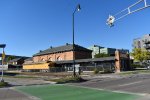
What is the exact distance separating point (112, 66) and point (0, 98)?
1955 inches

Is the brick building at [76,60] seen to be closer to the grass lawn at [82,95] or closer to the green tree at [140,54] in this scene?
the green tree at [140,54]

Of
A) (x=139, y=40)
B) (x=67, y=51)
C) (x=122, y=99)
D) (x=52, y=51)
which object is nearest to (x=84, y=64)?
(x=67, y=51)

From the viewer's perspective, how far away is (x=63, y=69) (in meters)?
76.4

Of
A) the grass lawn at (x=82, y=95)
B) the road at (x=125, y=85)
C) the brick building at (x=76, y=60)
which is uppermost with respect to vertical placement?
the brick building at (x=76, y=60)

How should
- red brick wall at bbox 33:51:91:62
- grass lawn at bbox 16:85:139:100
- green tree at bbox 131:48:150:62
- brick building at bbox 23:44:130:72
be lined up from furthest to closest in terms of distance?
green tree at bbox 131:48:150:62
red brick wall at bbox 33:51:91:62
brick building at bbox 23:44:130:72
grass lawn at bbox 16:85:139:100

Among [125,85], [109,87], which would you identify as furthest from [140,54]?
[109,87]

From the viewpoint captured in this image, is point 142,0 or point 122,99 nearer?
point 122,99

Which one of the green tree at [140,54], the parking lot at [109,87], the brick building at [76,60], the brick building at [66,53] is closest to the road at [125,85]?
the parking lot at [109,87]

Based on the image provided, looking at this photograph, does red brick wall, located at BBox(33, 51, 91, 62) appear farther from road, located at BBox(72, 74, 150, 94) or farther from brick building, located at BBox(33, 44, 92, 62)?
road, located at BBox(72, 74, 150, 94)

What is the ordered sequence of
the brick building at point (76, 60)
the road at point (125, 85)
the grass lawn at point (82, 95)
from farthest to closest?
1. the brick building at point (76, 60)
2. the road at point (125, 85)
3. the grass lawn at point (82, 95)

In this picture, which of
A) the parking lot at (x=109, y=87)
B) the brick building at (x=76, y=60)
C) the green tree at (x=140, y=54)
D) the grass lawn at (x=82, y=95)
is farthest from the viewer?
the green tree at (x=140, y=54)

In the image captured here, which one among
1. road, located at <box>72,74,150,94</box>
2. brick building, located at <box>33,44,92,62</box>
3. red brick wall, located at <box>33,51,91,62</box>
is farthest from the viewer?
brick building, located at <box>33,44,92,62</box>

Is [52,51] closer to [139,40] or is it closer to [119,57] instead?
[119,57]

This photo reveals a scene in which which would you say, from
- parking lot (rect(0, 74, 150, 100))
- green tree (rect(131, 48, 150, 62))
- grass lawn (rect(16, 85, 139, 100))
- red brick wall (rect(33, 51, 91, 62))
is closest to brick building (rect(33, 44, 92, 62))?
red brick wall (rect(33, 51, 91, 62))
